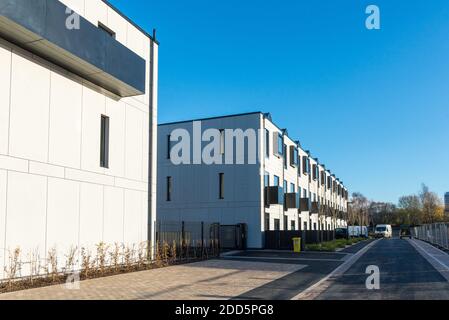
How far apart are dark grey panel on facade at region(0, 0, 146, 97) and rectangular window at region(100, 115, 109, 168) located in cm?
126

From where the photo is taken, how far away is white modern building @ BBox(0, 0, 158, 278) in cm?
1249

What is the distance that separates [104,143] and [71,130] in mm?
2053

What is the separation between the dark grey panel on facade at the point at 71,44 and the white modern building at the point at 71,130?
31 millimetres

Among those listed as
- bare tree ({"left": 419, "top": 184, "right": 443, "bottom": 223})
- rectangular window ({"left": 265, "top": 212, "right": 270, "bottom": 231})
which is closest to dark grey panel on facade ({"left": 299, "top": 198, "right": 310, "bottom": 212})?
rectangular window ({"left": 265, "top": 212, "right": 270, "bottom": 231})

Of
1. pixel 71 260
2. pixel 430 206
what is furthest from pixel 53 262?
pixel 430 206

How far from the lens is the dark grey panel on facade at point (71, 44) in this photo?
38.9ft

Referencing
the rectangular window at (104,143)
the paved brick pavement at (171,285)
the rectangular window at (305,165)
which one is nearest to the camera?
the paved brick pavement at (171,285)

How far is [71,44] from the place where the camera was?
13.7 meters

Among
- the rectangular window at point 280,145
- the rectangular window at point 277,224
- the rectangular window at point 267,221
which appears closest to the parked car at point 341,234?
the rectangular window at point 277,224

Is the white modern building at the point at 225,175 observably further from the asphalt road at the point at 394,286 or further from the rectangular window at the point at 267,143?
the asphalt road at the point at 394,286

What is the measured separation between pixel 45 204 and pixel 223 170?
2025cm
